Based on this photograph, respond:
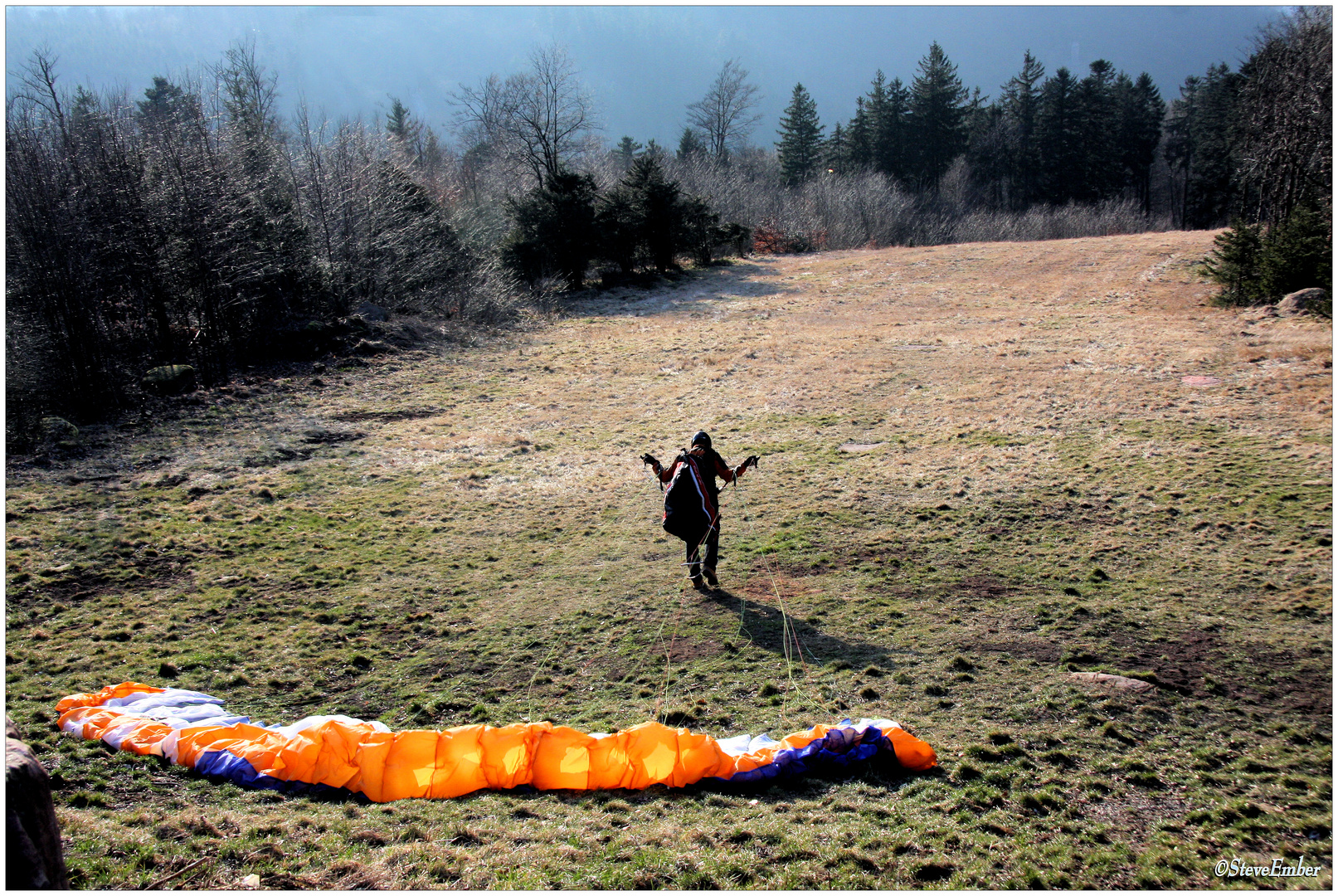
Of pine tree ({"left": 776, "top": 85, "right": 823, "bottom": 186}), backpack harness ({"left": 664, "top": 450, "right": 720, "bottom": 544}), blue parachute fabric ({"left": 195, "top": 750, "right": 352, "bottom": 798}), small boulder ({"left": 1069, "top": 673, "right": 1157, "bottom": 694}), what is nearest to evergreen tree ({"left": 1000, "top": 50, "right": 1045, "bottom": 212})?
pine tree ({"left": 776, "top": 85, "right": 823, "bottom": 186})

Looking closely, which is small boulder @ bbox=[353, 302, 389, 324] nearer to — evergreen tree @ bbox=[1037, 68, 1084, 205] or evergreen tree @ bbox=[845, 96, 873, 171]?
evergreen tree @ bbox=[845, 96, 873, 171]

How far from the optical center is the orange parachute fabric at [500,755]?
478 cm

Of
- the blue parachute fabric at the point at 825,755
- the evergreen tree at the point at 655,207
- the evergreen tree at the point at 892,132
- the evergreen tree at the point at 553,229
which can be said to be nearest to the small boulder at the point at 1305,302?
the blue parachute fabric at the point at 825,755

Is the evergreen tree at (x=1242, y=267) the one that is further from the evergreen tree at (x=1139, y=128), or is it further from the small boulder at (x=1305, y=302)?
the evergreen tree at (x=1139, y=128)

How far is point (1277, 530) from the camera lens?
8141mm

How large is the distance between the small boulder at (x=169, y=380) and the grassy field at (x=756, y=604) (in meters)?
0.70

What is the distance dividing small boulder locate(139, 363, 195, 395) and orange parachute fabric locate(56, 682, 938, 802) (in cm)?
1239

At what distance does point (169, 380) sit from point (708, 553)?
12932 mm

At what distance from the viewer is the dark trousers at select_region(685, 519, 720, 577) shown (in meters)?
8.06

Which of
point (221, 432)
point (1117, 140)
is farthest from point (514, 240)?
point (1117, 140)

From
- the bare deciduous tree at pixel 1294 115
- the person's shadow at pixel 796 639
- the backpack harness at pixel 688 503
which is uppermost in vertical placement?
the bare deciduous tree at pixel 1294 115

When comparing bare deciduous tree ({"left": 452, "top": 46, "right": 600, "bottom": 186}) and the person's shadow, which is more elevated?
bare deciduous tree ({"left": 452, "top": 46, "right": 600, "bottom": 186})

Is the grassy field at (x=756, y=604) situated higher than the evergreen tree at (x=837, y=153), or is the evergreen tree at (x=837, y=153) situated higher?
the evergreen tree at (x=837, y=153)

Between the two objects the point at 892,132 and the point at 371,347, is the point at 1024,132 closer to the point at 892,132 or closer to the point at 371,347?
the point at 892,132
